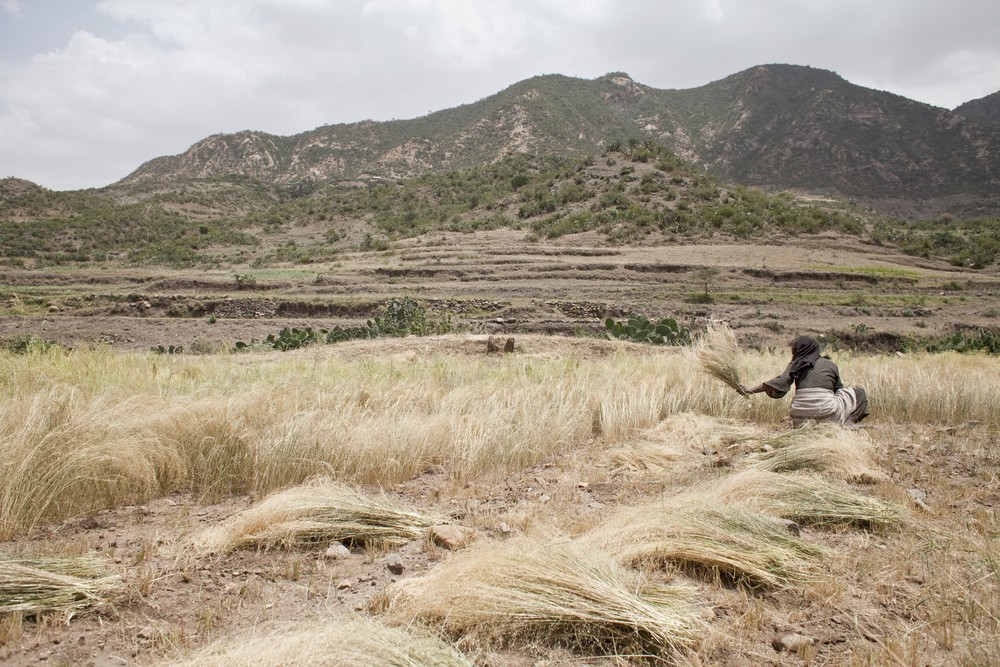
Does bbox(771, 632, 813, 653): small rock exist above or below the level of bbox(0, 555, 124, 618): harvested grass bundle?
below

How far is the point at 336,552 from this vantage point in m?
3.46

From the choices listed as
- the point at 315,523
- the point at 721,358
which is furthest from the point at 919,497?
the point at 315,523

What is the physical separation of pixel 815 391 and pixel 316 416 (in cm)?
495

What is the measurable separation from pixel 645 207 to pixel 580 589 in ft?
133

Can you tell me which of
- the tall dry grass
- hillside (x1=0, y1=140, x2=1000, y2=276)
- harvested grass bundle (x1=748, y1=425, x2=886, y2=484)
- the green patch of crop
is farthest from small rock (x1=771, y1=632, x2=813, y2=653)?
hillside (x1=0, y1=140, x2=1000, y2=276)

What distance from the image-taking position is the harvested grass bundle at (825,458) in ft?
15.7

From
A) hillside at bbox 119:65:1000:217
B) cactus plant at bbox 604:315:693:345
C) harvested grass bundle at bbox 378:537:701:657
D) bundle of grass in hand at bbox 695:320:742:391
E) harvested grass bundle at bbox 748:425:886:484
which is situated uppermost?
hillside at bbox 119:65:1000:217

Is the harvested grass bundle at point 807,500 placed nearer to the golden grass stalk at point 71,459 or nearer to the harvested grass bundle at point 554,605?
the harvested grass bundle at point 554,605

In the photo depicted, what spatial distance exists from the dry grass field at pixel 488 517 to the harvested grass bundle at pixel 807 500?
0.06 feet

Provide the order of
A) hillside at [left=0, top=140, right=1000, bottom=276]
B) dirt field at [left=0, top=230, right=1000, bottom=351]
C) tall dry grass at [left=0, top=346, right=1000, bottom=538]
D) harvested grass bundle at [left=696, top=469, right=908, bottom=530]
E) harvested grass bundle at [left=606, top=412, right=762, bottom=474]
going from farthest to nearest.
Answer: hillside at [left=0, top=140, right=1000, bottom=276] < dirt field at [left=0, top=230, right=1000, bottom=351] < harvested grass bundle at [left=606, top=412, right=762, bottom=474] < tall dry grass at [left=0, top=346, right=1000, bottom=538] < harvested grass bundle at [left=696, top=469, right=908, bottom=530]

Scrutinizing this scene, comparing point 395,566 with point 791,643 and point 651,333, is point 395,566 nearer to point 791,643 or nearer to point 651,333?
point 791,643

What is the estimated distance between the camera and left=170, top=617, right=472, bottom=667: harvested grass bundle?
7.04 feet

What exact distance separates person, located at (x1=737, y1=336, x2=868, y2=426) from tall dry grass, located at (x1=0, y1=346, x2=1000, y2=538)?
0.89 m

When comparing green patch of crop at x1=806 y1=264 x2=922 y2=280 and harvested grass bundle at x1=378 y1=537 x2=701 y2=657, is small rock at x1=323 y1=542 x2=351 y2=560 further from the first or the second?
green patch of crop at x1=806 y1=264 x2=922 y2=280
